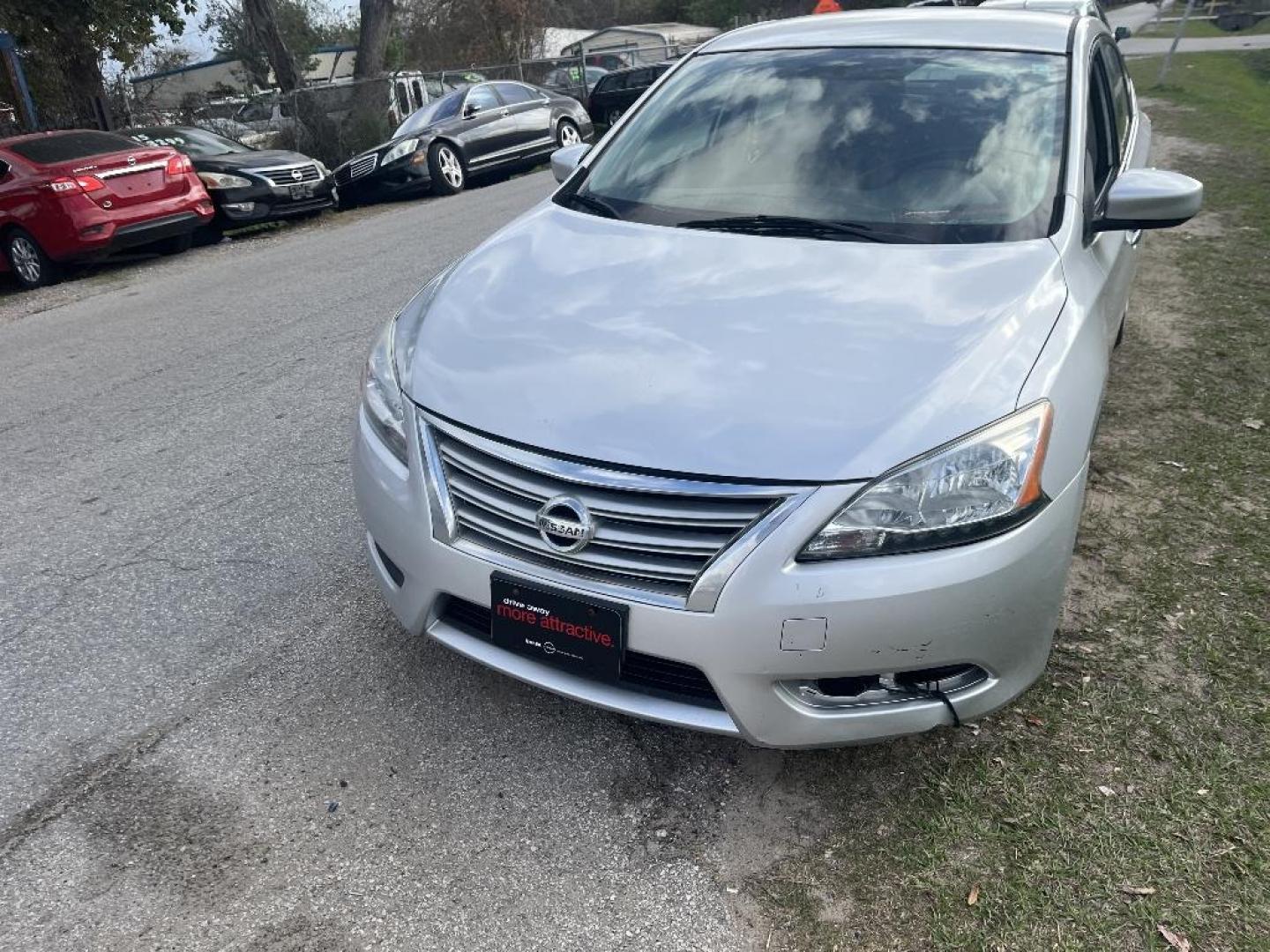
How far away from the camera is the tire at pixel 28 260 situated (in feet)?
32.0

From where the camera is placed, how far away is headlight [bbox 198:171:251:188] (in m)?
11.4

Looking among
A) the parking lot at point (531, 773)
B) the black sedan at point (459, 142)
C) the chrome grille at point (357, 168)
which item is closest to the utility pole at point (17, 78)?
the black sedan at point (459, 142)

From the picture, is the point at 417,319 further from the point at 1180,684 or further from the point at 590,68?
the point at 590,68

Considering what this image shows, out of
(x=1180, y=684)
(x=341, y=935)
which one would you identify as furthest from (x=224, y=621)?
(x=1180, y=684)

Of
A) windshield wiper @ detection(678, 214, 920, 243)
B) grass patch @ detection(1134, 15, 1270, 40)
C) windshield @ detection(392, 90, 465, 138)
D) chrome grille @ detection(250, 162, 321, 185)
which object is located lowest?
grass patch @ detection(1134, 15, 1270, 40)

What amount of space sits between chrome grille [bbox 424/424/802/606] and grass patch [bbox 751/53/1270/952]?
30.1 inches

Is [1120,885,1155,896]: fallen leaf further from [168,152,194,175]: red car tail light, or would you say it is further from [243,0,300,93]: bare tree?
[243,0,300,93]: bare tree

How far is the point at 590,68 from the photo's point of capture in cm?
2841

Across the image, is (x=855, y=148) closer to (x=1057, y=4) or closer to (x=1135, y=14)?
(x=1057, y=4)

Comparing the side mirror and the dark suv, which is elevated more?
the side mirror

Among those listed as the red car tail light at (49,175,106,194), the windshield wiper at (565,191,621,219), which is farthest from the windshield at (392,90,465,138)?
the windshield wiper at (565,191,621,219)

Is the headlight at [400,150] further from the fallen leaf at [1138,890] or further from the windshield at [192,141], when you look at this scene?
the fallen leaf at [1138,890]

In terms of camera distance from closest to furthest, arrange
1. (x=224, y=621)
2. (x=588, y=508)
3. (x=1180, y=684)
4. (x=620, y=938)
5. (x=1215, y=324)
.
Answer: (x=620, y=938) → (x=588, y=508) → (x=1180, y=684) → (x=224, y=621) → (x=1215, y=324)

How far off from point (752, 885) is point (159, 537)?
2.81 metres
